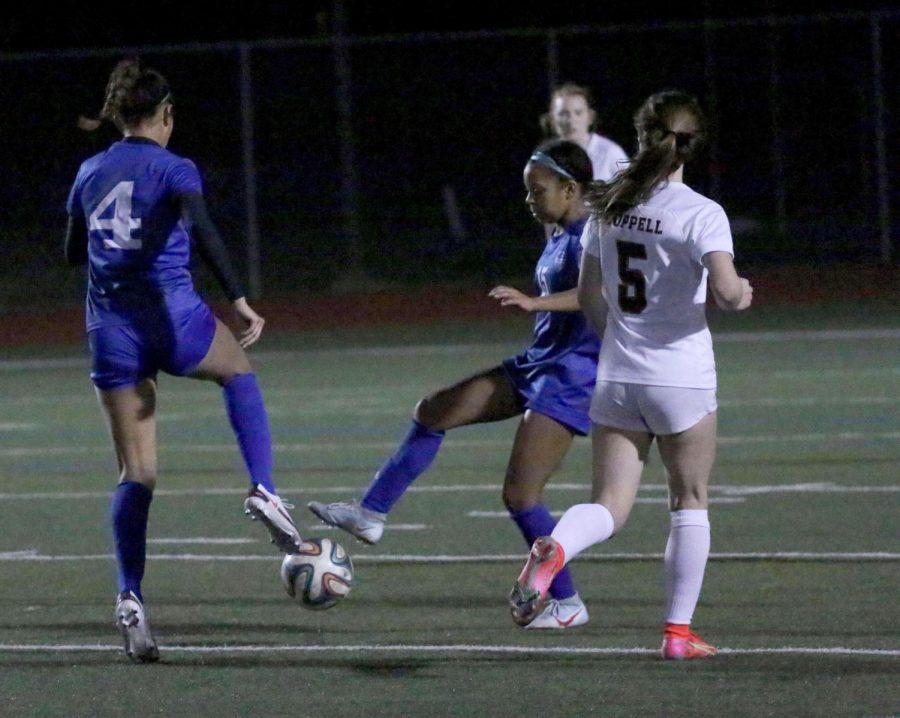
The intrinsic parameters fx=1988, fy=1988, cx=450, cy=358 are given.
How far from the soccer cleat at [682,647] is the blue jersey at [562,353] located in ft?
3.34

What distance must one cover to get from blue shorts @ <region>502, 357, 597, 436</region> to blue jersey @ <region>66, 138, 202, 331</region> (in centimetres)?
129

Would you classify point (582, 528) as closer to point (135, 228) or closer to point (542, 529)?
point (542, 529)

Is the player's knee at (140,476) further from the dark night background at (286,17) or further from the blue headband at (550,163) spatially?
the dark night background at (286,17)

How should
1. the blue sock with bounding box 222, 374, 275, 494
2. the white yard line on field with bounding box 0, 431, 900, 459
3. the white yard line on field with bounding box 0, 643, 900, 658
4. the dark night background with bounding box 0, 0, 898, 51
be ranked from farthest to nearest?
1. the dark night background with bounding box 0, 0, 898, 51
2. the white yard line on field with bounding box 0, 431, 900, 459
3. the blue sock with bounding box 222, 374, 275, 494
4. the white yard line on field with bounding box 0, 643, 900, 658

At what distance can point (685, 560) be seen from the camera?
20.2 ft

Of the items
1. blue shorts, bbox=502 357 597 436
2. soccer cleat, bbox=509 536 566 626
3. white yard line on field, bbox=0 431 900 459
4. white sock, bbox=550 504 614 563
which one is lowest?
white yard line on field, bbox=0 431 900 459

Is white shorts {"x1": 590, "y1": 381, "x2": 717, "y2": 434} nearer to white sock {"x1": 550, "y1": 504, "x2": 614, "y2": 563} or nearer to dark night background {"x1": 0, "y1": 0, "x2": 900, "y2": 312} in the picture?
white sock {"x1": 550, "y1": 504, "x2": 614, "y2": 563}

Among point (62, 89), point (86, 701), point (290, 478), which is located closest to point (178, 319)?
point (86, 701)

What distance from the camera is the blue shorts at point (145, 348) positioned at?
21.5 ft

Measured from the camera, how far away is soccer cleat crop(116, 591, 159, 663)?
21.1 ft

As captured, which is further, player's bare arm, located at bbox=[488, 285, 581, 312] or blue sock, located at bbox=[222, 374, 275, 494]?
blue sock, located at bbox=[222, 374, 275, 494]

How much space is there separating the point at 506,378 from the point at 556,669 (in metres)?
1.38

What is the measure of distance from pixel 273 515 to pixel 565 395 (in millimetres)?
1165

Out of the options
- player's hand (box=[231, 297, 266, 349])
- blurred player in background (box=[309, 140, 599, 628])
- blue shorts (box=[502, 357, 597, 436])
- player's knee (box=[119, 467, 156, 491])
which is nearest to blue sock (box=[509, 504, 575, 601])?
blurred player in background (box=[309, 140, 599, 628])
